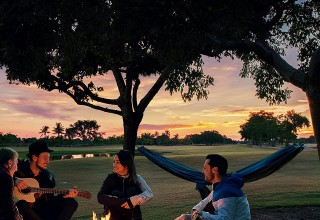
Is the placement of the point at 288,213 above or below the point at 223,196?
below

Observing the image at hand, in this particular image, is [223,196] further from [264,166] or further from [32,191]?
[264,166]

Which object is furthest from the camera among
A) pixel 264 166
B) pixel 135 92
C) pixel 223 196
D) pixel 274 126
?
pixel 274 126

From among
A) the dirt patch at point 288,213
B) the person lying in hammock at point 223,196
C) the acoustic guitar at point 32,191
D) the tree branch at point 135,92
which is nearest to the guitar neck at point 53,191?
the acoustic guitar at point 32,191

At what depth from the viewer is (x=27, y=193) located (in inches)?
238

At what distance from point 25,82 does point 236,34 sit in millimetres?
9717

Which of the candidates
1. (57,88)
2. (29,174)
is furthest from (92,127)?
(29,174)

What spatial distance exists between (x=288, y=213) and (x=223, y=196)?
684cm

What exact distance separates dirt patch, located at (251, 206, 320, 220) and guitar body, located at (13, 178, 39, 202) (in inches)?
204

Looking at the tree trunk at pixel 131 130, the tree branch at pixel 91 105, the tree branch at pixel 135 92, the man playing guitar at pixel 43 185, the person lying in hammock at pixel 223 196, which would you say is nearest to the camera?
the person lying in hammock at pixel 223 196

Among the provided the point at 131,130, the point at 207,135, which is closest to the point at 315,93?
the point at 131,130

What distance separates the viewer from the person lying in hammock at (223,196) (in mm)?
4105

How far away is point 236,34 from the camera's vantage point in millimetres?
9352

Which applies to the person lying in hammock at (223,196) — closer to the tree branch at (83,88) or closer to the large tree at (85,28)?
the large tree at (85,28)

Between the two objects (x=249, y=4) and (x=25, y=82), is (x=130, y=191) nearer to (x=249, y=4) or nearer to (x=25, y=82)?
(x=249, y=4)
